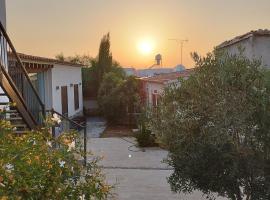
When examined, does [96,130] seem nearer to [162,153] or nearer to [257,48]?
[162,153]

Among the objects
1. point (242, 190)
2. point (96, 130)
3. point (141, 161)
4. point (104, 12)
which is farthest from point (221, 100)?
point (96, 130)

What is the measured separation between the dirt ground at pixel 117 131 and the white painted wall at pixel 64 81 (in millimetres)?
2652

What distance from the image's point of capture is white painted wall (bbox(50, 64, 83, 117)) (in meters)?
20.7

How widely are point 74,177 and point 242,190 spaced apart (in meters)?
3.28

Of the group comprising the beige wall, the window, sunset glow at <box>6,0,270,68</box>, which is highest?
sunset glow at <box>6,0,270,68</box>

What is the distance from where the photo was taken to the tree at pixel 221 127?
530 cm

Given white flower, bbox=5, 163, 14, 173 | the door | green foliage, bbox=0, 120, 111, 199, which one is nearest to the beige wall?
green foliage, bbox=0, 120, 111, 199

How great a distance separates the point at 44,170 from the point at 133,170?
957 cm

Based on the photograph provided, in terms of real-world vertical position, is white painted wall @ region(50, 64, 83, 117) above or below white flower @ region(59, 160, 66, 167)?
above

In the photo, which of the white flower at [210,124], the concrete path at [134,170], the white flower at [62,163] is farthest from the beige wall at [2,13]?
the white flower at [62,163]

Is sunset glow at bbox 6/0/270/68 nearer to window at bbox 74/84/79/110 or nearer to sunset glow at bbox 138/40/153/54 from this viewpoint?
sunset glow at bbox 138/40/153/54

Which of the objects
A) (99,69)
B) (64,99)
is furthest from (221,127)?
(99,69)

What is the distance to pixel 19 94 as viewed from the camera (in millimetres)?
7926

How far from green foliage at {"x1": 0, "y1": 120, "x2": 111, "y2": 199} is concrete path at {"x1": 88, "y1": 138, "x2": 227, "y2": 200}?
14.1 feet
